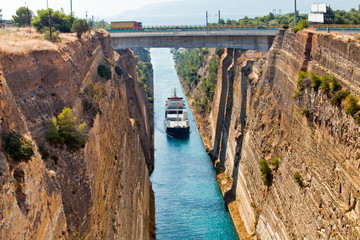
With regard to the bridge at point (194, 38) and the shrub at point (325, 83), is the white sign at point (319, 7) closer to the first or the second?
the bridge at point (194, 38)

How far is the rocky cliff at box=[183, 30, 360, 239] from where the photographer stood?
62.8 ft

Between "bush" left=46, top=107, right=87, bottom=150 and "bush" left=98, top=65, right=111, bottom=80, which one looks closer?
"bush" left=46, top=107, right=87, bottom=150

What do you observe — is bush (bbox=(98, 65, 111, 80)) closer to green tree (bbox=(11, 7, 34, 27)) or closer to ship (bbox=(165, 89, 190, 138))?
green tree (bbox=(11, 7, 34, 27))

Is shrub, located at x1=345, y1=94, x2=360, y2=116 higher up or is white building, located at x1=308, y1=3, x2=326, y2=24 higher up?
white building, located at x1=308, y1=3, x2=326, y2=24

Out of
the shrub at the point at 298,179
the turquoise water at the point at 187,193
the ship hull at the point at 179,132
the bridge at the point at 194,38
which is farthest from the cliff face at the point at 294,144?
the ship hull at the point at 179,132

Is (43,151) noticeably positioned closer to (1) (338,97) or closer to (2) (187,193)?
(1) (338,97)

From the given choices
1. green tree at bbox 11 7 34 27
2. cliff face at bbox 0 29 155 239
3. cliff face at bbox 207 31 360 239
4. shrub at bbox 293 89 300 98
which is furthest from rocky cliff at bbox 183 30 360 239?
green tree at bbox 11 7 34 27

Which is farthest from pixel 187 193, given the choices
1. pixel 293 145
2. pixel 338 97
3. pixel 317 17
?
pixel 338 97

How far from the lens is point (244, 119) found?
38.6m

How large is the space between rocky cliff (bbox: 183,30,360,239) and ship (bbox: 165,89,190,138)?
45.5ft

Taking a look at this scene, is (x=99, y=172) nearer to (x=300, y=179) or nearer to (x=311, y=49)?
(x=300, y=179)

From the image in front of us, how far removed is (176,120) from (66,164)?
4505 centimetres

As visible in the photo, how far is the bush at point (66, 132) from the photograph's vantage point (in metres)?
16.5

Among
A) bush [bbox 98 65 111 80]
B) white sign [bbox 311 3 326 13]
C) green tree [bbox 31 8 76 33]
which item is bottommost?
bush [bbox 98 65 111 80]
